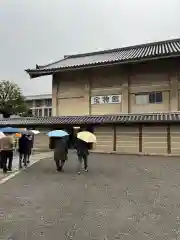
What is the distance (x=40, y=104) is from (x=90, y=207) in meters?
64.6

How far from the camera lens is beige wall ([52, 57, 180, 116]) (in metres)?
24.4

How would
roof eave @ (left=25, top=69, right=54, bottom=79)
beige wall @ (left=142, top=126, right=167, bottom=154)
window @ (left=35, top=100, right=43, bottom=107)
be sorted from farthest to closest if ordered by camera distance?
window @ (left=35, top=100, right=43, bottom=107) → roof eave @ (left=25, top=69, right=54, bottom=79) → beige wall @ (left=142, top=126, right=167, bottom=154)

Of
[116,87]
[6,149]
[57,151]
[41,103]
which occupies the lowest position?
[57,151]

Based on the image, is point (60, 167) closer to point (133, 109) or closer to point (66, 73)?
point (133, 109)

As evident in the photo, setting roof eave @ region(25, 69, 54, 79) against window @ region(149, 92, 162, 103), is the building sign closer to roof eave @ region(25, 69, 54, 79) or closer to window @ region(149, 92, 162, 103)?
window @ region(149, 92, 162, 103)

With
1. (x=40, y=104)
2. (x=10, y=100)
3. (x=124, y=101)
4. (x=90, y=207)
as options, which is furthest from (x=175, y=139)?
(x=40, y=104)

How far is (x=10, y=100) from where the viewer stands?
157ft

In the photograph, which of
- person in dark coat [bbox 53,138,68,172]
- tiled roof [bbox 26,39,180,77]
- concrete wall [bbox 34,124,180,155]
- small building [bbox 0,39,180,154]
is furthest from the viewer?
tiled roof [bbox 26,39,180,77]

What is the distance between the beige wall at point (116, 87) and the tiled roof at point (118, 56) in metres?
0.98

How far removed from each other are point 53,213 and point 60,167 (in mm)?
7083

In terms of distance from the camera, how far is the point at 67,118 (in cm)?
2662

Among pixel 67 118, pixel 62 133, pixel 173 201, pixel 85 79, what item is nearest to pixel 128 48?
pixel 85 79

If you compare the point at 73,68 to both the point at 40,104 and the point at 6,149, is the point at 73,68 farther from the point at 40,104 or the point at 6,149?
the point at 40,104

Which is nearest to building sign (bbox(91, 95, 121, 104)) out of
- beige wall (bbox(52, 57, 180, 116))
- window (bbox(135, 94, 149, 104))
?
beige wall (bbox(52, 57, 180, 116))
